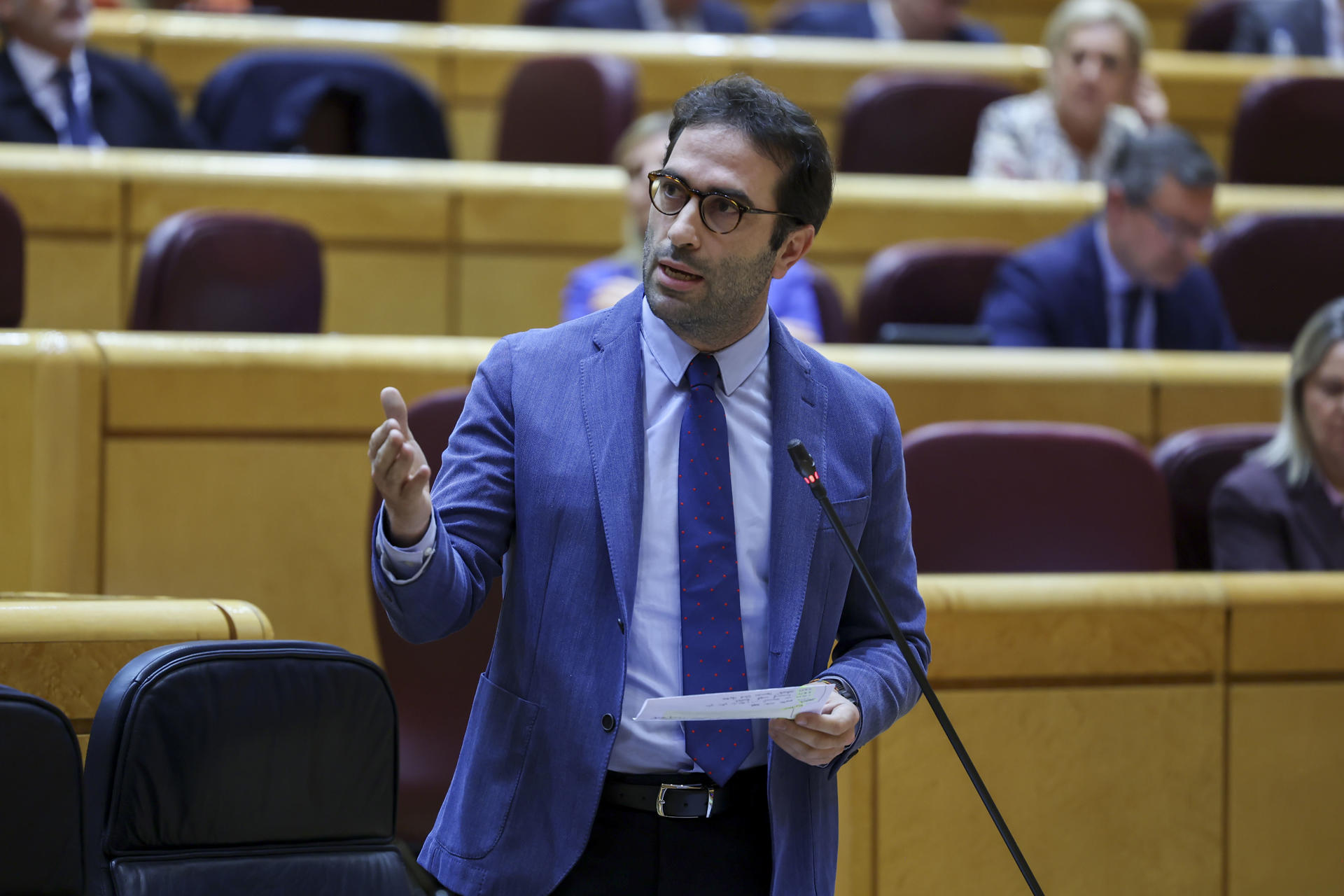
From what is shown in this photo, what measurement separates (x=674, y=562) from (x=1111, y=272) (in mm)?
1246

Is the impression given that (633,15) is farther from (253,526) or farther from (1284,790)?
(1284,790)

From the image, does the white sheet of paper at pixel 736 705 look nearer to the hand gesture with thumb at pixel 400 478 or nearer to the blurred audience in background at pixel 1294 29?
the hand gesture with thumb at pixel 400 478

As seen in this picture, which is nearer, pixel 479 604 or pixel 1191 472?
pixel 479 604

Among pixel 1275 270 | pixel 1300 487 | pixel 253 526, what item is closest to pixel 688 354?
pixel 253 526

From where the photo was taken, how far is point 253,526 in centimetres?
138

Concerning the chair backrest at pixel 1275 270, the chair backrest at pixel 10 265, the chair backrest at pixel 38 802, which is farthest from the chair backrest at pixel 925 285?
the chair backrest at pixel 38 802

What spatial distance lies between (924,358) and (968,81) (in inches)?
39.7

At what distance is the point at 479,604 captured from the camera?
76cm

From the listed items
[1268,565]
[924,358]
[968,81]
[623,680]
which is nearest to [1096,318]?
[924,358]

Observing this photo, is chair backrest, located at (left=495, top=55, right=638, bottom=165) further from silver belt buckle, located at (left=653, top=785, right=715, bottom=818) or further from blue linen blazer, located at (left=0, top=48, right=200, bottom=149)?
silver belt buckle, located at (left=653, top=785, right=715, bottom=818)

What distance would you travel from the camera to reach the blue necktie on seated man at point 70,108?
210 cm

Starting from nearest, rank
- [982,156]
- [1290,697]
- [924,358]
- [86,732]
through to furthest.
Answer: [86,732] → [1290,697] → [924,358] → [982,156]

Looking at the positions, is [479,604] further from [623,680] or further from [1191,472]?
[1191,472]

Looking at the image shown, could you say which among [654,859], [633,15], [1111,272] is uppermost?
[633,15]
